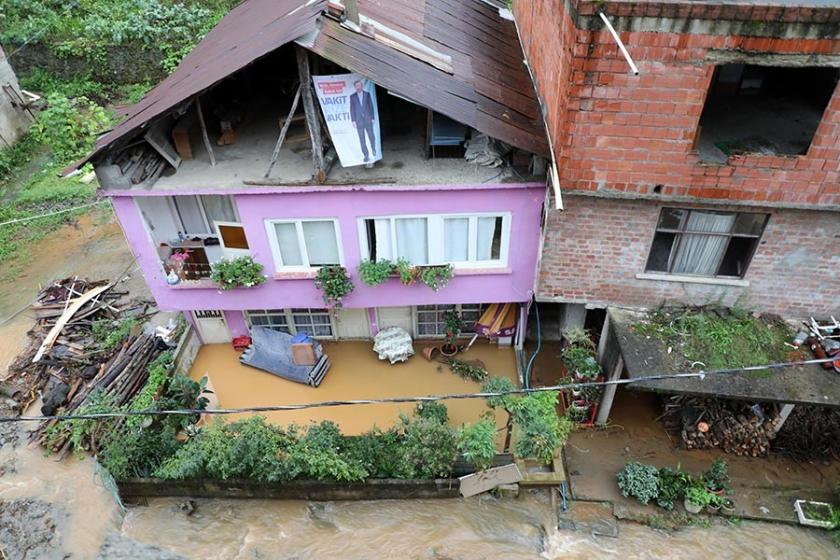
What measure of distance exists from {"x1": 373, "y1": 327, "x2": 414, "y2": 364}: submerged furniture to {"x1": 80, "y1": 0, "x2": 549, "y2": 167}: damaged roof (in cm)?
651

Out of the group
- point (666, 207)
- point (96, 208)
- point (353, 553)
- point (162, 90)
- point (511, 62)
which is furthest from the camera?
point (96, 208)

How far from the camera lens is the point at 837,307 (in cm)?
1121

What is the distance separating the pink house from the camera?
1061cm

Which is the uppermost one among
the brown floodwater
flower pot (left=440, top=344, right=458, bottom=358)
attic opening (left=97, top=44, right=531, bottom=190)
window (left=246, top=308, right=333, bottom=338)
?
attic opening (left=97, top=44, right=531, bottom=190)

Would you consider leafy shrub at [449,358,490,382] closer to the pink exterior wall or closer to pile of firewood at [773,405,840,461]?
the pink exterior wall

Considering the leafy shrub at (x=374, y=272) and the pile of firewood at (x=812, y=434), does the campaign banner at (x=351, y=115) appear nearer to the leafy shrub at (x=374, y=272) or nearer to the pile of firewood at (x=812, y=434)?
the leafy shrub at (x=374, y=272)

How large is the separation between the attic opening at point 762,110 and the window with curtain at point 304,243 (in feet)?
25.8

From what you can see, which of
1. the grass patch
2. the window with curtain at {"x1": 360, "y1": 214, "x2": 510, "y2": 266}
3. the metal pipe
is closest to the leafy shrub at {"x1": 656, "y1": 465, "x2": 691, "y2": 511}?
the grass patch

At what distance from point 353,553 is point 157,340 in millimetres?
7909

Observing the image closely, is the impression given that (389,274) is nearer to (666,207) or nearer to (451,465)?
(451,465)

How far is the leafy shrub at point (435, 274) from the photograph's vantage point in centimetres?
1260

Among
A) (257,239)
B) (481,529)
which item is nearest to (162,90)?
(257,239)

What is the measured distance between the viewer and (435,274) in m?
12.6

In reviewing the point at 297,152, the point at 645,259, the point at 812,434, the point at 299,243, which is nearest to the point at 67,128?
the point at 297,152
